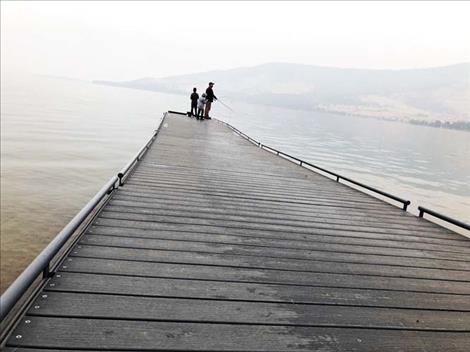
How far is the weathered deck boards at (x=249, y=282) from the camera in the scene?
3.13 metres

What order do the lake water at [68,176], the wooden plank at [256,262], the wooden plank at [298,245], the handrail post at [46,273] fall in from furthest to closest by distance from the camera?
the lake water at [68,176] → the wooden plank at [298,245] → the wooden plank at [256,262] → the handrail post at [46,273]

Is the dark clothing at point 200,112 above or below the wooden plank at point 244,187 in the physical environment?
above

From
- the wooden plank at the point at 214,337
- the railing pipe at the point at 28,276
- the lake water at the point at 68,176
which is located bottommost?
the lake water at the point at 68,176

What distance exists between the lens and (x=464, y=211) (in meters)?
25.7

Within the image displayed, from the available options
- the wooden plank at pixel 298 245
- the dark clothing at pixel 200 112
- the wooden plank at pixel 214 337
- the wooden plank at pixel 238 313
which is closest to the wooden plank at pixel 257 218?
the wooden plank at pixel 298 245

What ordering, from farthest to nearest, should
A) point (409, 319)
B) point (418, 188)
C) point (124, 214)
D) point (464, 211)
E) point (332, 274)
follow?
→ point (418, 188) < point (464, 211) < point (124, 214) < point (332, 274) < point (409, 319)

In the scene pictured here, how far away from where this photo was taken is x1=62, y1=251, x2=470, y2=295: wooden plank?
4.09 metres

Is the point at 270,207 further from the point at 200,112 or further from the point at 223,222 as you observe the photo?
the point at 200,112

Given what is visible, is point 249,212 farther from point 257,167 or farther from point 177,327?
point 257,167

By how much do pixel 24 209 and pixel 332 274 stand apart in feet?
44.0

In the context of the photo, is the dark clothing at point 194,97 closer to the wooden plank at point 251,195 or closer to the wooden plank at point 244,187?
the wooden plank at point 244,187

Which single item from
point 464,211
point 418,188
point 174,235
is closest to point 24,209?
point 174,235

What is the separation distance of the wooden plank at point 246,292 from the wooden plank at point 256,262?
465mm

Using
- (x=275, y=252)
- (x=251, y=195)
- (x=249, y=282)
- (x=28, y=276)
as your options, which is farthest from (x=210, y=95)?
(x=28, y=276)
